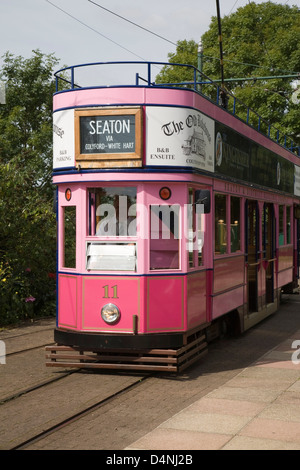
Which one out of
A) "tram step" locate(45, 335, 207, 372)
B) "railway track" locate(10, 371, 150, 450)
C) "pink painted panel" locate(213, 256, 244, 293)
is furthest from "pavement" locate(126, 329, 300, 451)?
"pink painted panel" locate(213, 256, 244, 293)

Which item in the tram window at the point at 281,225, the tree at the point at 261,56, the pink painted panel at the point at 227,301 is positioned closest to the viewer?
the pink painted panel at the point at 227,301

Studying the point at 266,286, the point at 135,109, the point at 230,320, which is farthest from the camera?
the point at 266,286

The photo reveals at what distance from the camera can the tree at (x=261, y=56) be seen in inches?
1156

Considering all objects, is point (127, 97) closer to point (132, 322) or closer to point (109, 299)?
point (109, 299)

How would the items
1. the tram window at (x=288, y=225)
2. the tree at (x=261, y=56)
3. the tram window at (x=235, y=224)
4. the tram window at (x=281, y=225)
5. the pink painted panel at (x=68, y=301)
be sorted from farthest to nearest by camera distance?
the tree at (x=261, y=56)
the tram window at (x=288, y=225)
the tram window at (x=281, y=225)
the tram window at (x=235, y=224)
the pink painted panel at (x=68, y=301)

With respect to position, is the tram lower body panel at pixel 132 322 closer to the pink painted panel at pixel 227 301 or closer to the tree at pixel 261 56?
the pink painted panel at pixel 227 301

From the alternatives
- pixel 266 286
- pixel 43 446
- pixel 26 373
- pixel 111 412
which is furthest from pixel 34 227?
pixel 43 446

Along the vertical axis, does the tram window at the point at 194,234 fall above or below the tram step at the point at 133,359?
above

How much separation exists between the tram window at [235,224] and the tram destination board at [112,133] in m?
2.93

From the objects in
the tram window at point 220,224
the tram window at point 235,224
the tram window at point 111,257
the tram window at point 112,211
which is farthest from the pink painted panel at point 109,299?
the tram window at point 235,224

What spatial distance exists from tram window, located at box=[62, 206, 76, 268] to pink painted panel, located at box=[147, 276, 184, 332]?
1162 millimetres
